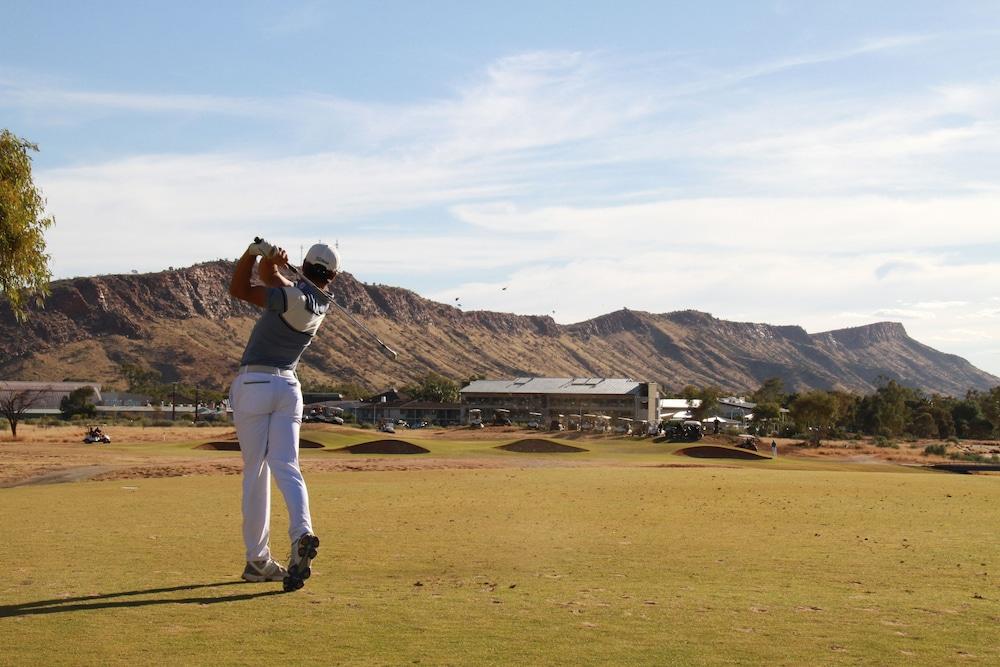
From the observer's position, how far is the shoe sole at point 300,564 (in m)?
9.68

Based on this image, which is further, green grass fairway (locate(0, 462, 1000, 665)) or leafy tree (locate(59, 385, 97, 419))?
leafy tree (locate(59, 385, 97, 419))

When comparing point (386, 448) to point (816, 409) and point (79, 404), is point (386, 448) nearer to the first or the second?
point (816, 409)

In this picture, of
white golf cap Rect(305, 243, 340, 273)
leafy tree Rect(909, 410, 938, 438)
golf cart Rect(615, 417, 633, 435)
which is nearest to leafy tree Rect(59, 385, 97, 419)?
golf cart Rect(615, 417, 633, 435)

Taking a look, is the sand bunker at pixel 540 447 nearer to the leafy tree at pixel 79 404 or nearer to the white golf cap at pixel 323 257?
the white golf cap at pixel 323 257

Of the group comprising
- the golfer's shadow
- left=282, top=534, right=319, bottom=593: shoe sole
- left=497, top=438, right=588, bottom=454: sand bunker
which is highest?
left=282, top=534, right=319, bottom=593: shoe sole

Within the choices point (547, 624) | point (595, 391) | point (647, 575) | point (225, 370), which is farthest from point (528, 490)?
point (225, 370)

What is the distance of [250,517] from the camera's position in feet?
34.3

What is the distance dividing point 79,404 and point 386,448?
93.3 m

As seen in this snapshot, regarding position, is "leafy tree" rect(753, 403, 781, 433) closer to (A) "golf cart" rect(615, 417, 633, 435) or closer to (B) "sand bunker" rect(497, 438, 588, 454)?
(A) "golf cart" rect(615, 417, 633, 435)

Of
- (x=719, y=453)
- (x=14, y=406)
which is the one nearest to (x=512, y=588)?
(x=719, y=453)

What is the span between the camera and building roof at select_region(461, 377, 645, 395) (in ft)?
515

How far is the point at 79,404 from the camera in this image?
14175 cm

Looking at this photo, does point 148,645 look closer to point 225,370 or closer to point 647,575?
point 647,575

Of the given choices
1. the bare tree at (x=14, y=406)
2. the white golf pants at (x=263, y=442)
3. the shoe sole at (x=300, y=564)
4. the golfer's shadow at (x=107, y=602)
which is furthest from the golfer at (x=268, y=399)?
the bare tree at (x=14, y=406)
